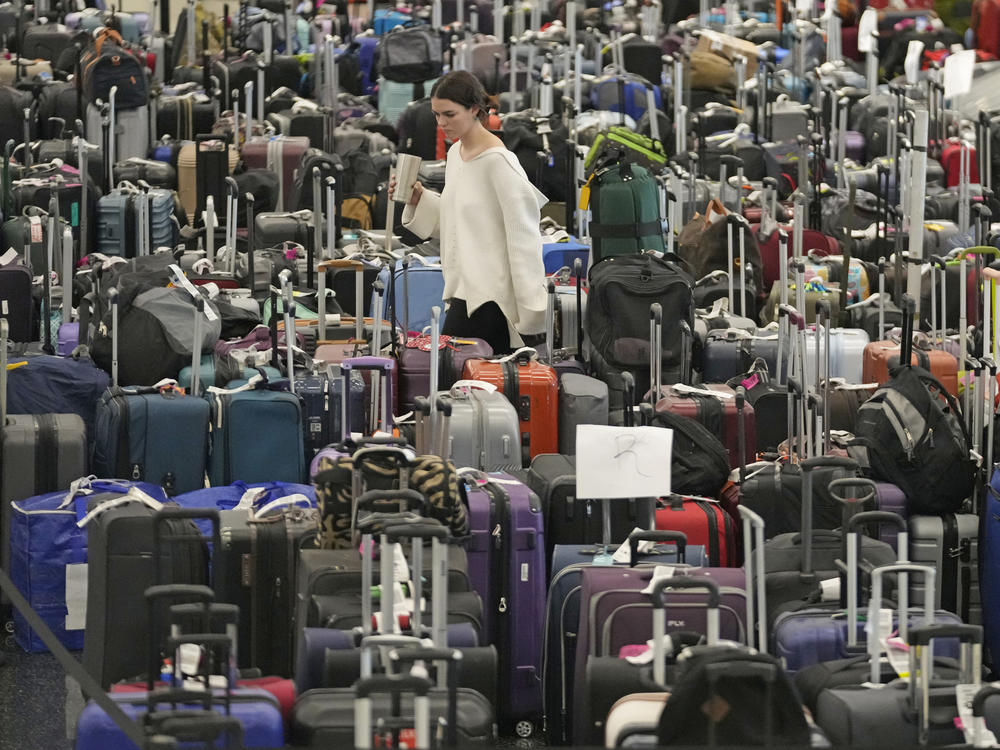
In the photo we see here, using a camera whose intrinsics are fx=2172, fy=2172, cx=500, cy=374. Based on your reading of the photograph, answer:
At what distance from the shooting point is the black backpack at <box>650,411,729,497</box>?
6.71 meters

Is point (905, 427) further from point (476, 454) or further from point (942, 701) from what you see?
point (942, 701)

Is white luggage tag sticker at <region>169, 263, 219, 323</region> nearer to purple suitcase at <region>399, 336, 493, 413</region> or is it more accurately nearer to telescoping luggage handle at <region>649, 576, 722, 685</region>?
purple suitcase at <region>399, 336, 493, 413</region>

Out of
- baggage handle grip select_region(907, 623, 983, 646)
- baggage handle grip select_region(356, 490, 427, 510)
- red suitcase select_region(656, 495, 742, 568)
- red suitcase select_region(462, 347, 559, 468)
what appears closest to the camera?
baggage handle grip select_region(907, 623, 983, 646)

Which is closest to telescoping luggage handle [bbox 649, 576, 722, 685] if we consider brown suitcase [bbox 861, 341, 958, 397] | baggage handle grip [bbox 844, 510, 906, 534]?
baggage handle grip [bbox 844, 510, 906, 534]

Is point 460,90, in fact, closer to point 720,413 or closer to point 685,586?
point 720,413

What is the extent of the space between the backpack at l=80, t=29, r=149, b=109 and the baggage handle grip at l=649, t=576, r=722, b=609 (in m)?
8.46

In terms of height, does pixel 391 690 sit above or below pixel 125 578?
above

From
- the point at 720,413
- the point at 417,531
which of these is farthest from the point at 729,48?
the point at 417,531

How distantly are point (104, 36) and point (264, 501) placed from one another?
7.39 metres

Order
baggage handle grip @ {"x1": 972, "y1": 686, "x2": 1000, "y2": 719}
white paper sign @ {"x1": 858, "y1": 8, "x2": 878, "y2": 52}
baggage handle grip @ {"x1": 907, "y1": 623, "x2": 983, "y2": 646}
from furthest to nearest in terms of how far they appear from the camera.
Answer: white paper sign @ {"x1": 858, "y1": 8, "x2": 878, "y2": 52} < baggage handle grip @ {"x1": 907, "y1": 623, "x2": 983, "y2": 646} < baggage handle grip @ {"x1": 972, "y1": 686, "x2": 1000, "y2": 719}

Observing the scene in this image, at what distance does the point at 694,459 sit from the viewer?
22.1 feet

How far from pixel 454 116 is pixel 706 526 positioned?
1949mm

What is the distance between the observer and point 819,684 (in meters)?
5.02

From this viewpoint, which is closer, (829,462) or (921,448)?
(829,462)
